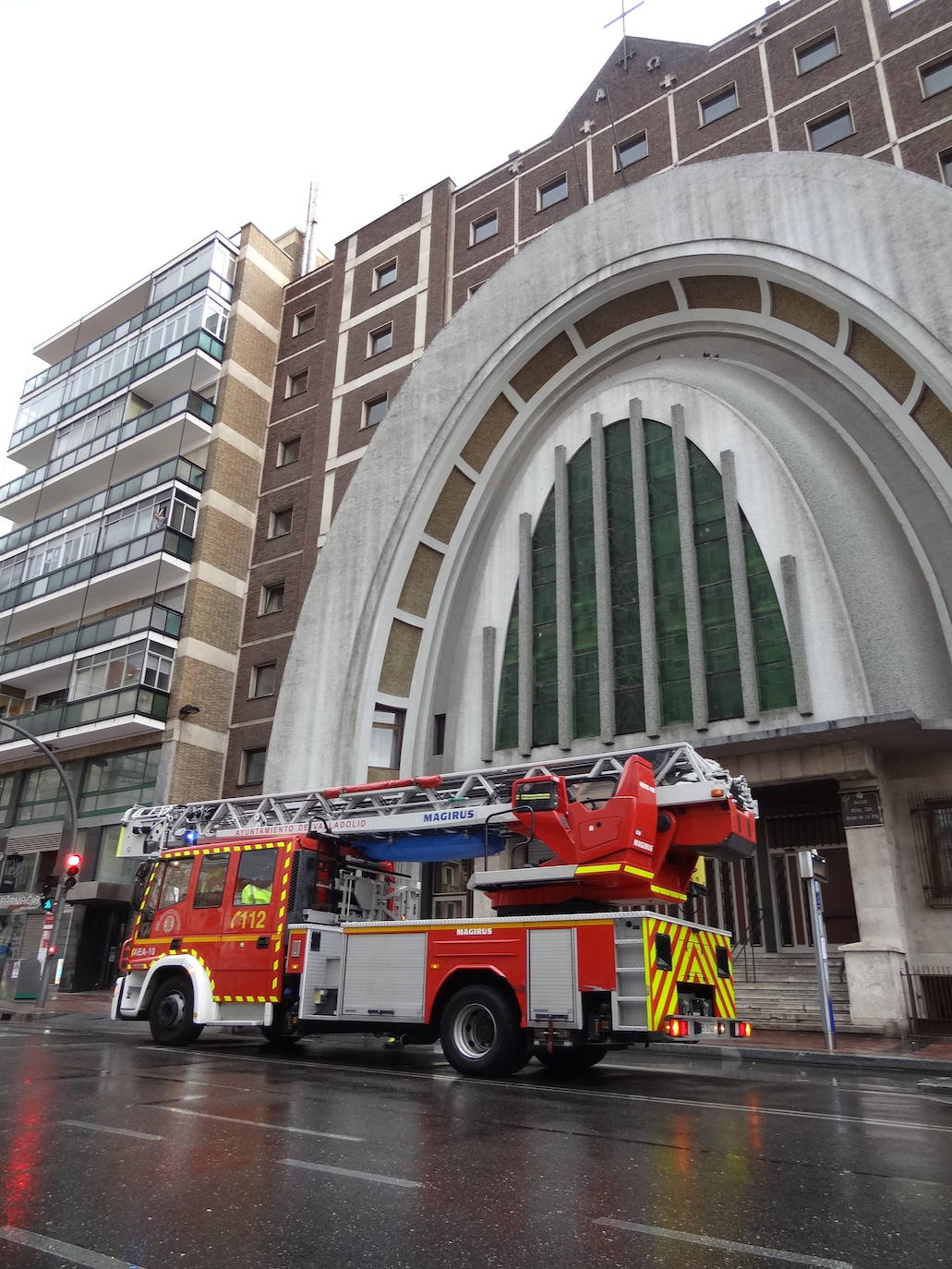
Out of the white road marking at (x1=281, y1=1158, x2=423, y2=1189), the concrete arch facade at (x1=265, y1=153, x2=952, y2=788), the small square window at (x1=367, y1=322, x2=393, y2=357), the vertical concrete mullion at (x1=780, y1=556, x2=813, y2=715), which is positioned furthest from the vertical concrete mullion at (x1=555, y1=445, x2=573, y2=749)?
the white road marking at (x1=281, y1=1158, x2=423, y2=1189)

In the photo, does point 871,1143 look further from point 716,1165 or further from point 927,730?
point 927,730

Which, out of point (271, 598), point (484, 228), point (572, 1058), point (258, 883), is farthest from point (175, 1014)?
point (484, 228)

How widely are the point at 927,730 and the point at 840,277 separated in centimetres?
1135

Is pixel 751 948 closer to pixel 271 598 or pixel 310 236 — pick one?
pixel 271 598

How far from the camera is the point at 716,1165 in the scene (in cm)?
577

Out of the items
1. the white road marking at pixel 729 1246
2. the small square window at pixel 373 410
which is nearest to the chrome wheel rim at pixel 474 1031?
the white road marking at pixel 729 1246

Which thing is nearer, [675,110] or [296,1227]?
[296,1227]

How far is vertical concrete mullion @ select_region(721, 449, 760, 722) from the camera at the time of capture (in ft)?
69.0

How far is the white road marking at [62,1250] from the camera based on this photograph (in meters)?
3.95

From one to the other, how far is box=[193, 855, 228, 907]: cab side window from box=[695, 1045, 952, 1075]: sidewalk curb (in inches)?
311

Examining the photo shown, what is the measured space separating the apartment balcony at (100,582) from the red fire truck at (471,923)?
19.7 metres

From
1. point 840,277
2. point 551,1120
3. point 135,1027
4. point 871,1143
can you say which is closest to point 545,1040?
point 551,1120

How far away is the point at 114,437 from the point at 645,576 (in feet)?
82.6

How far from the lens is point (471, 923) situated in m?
11.2
